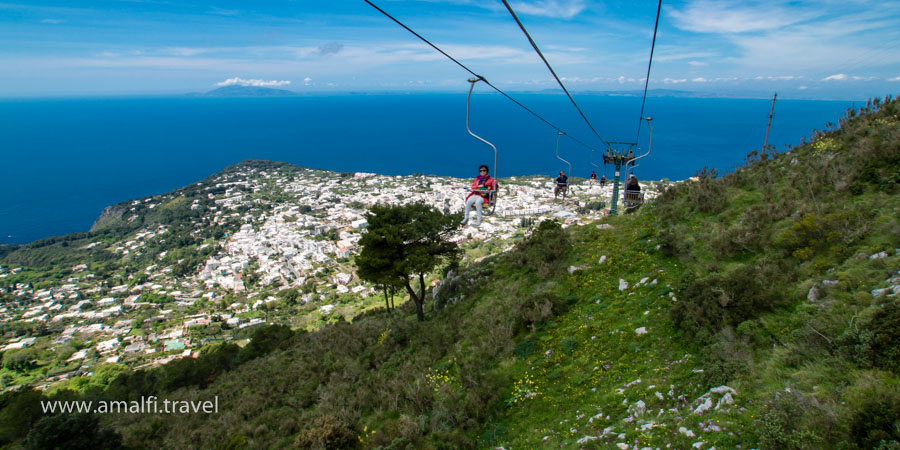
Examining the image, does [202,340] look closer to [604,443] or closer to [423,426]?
[423,426]

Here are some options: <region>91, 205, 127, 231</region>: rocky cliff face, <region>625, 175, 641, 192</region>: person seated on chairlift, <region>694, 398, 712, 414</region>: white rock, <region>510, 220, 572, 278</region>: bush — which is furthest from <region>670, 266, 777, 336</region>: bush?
<region>91, 205, 127, 231</region>: rocky cliff face

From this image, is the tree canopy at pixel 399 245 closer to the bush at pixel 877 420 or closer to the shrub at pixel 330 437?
the shrub at pixel 330 437

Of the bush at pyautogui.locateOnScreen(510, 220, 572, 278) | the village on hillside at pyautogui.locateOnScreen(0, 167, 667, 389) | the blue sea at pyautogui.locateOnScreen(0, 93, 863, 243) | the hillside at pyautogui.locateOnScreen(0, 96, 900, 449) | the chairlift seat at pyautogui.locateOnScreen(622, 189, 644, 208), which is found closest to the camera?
the hillside at pyautogui.locateOnScreen(0, 96, 900, 449)

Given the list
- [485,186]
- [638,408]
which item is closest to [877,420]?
[638,408]

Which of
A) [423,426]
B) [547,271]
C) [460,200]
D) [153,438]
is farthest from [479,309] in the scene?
[460,200]

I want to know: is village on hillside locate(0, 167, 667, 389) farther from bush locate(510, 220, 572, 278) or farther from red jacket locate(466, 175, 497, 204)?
red jacket locate(466, 175, 497, 204)

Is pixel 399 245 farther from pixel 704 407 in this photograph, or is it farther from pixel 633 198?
pixel 704 407
